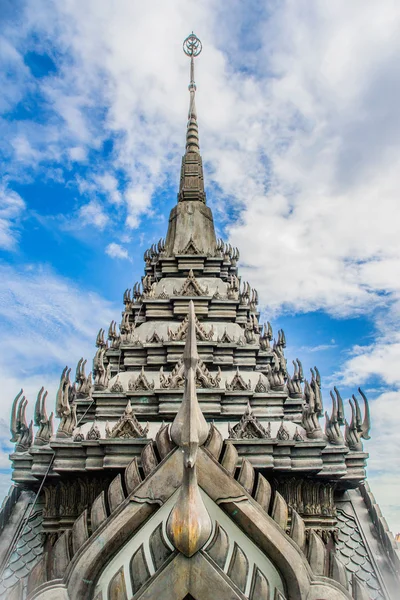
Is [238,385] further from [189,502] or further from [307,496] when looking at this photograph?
[189,502]

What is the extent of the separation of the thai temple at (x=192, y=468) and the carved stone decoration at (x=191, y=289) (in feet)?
0.18

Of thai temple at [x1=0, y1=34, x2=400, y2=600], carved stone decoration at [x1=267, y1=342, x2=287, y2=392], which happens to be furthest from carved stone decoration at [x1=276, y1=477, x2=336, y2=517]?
carved stone decoration at [x1=267, y1=342, x2=287, y2=392]

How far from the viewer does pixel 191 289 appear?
46.4ft

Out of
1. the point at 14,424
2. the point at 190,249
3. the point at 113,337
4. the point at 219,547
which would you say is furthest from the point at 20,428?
the point at 190,249

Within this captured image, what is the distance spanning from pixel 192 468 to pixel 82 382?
823 centimetres

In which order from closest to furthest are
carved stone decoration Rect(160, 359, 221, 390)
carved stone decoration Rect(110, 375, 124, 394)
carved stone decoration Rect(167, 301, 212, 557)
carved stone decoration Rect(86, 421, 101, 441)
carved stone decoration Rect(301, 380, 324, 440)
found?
carved stone decoration Rect(167, 301, 212, 557)
carved stone decoration Rect(86, 421, 101, 441)
carved stone decoration Rect(301, 380, 324, 440)
carved stone decoration Rect(160, 359, 221, 390)
carved stone decoration Rect(110, 375, 124, 394)

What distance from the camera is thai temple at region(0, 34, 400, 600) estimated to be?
155 inches

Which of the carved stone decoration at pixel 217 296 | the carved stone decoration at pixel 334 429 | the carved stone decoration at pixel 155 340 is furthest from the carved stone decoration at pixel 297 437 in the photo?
the carved stone decoration at pixel 217 296

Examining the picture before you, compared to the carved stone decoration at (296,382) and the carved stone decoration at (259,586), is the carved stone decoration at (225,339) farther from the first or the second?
the carved stone decoration at (259,586)

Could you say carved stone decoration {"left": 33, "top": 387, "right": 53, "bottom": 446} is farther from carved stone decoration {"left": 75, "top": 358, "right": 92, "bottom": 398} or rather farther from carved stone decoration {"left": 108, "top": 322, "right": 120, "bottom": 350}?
carved stone decoration {"left": 108, "top": 322, "right": 120, "bottom": 350}

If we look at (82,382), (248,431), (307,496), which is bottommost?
(307,496)

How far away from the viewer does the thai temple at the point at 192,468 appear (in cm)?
395

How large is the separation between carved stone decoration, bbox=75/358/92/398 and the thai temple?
1.5 inches

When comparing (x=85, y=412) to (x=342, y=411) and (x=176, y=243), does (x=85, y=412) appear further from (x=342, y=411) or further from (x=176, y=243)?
(x=176, y=243)
